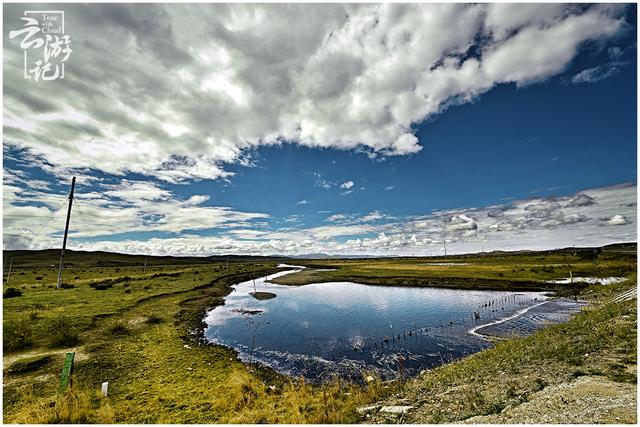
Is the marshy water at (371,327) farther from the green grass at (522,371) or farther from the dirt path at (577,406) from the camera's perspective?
the dirt path at (577,406)

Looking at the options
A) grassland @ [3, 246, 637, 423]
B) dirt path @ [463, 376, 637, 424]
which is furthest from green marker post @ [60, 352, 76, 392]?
dirt path @ [463, 376, 637, 424]

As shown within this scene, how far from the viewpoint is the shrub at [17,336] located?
71.9ft

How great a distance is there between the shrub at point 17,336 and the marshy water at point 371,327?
13.3 m

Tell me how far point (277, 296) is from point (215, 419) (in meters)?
44.4

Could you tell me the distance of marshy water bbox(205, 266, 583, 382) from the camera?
74.1 feet

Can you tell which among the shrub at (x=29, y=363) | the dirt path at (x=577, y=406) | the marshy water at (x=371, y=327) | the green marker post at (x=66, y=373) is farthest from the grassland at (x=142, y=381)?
the dirt path at (x=577, y=406)

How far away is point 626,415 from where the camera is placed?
8.89 metres

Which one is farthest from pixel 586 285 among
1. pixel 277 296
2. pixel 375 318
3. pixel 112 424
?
pixel 112 424

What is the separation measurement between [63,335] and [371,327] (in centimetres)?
2771

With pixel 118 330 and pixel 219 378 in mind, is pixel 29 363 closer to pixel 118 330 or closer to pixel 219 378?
pixel 118 330

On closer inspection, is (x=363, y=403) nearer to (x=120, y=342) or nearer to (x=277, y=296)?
(x=120, y=342)

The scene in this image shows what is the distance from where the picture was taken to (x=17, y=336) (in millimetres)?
23125

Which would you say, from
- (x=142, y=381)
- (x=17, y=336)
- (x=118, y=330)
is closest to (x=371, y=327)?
(x=142, y=381)

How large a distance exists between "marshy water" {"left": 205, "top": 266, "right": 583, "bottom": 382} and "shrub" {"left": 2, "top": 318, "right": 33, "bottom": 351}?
1329 centimetres
